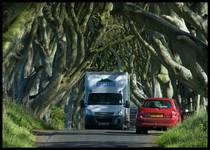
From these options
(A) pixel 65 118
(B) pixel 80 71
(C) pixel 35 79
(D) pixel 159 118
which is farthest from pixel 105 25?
(A) pixel 65 118

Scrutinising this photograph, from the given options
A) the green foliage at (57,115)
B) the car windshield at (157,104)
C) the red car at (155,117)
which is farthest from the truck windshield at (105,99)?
the green foliage at (57,115)

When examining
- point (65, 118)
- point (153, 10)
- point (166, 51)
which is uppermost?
point (153, 10)

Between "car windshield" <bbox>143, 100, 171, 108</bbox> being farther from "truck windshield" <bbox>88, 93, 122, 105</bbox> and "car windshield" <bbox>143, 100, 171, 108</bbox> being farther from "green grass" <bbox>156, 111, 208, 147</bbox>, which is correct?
"truck windshield" <bbox>88, 93, 122, 105</bbox>

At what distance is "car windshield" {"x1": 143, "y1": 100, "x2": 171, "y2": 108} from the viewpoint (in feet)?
95.5

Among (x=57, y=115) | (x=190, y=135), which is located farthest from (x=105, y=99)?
(x=190, y=135)

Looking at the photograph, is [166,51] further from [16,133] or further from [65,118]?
[65,118]

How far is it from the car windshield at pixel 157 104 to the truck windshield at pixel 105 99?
7.40 metres

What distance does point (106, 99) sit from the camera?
37031 mm

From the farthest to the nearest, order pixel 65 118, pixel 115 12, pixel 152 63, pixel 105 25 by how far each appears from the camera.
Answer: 1. pixel 65 118
2. pixel 152 63
3. pixel 105 25
4. pixel 115 12

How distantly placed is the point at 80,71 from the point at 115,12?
640 inches

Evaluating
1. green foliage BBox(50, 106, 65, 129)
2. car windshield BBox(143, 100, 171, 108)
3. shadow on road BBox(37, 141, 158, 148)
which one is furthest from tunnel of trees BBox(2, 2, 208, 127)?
shadow on road BBox(37, 141, 158, 148)

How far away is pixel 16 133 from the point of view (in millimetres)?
21422

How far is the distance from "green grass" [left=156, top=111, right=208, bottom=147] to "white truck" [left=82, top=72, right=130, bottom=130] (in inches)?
488

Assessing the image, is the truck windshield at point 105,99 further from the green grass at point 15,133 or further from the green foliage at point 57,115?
the green foliage at point 57,115
